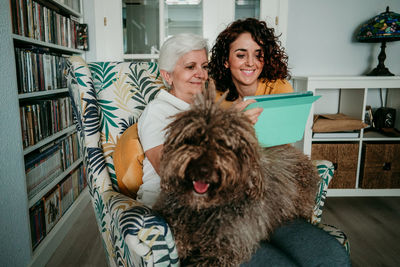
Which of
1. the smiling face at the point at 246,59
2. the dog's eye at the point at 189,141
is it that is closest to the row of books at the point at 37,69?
the smiling face at the point at 246,59

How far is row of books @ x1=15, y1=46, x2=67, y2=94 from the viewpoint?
1.75 meters

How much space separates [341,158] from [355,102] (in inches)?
22.8

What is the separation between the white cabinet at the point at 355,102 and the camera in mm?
2527

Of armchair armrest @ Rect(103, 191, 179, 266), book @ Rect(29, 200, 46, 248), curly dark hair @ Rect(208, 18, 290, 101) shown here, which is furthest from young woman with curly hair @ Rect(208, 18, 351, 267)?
book @ Rect(29, 200, 46, 248)

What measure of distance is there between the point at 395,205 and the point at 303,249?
223 cm

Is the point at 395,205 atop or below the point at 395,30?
below

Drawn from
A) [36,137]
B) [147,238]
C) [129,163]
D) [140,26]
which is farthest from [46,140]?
[147,238]

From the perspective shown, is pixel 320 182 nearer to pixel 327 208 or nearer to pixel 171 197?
pixel 171 197

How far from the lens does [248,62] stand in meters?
1.62

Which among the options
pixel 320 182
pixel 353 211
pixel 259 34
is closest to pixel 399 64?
pixel 353 211

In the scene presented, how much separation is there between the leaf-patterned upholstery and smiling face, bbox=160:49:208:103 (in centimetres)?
25

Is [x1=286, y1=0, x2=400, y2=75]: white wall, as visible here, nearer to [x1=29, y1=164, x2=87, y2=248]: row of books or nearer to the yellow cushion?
the yellow cushion

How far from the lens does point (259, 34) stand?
5.35 feet

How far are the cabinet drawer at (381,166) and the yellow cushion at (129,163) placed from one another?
2.28 meters
